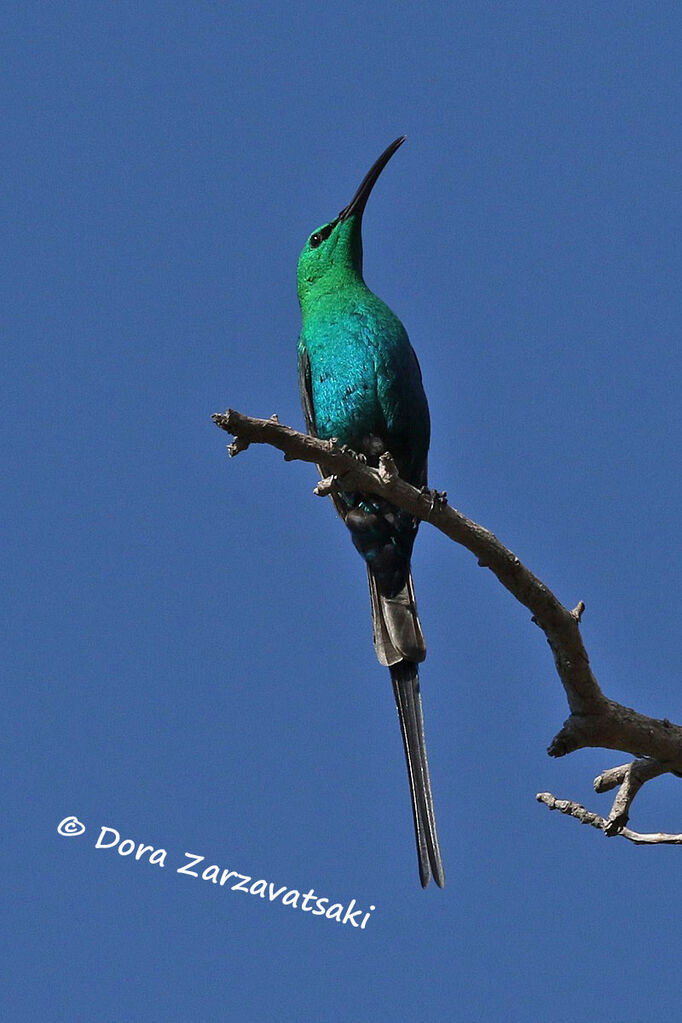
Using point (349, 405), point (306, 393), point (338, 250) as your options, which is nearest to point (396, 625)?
point (349, 405)

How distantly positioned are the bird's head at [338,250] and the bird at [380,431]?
33 cm

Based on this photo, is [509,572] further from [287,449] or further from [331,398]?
[331,398]

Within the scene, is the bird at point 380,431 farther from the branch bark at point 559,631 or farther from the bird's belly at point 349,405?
the branch bark at point 559,631

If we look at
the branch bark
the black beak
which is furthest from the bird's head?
the branch bark

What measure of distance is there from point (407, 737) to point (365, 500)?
1.20 meters

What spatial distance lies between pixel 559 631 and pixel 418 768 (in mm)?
1282

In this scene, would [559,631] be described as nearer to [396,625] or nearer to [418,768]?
[418,768]

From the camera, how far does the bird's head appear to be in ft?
22.0

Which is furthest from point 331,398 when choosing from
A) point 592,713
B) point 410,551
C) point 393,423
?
point 592,713

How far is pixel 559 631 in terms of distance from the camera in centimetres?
466

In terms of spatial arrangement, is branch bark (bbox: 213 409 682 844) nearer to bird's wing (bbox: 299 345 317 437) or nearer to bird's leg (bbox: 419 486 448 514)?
bird's leg (bbox: 419 486 448 514)

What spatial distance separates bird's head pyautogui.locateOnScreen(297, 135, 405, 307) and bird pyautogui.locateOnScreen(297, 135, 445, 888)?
1.08ft

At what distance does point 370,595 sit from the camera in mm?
6082

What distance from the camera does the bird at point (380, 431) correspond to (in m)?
5.87
